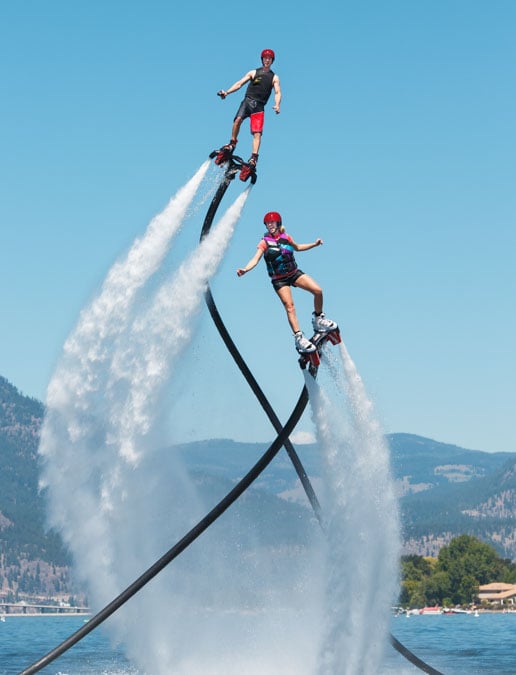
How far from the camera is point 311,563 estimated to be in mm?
29844

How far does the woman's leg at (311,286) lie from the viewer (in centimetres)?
2569

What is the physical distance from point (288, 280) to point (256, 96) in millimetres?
3964

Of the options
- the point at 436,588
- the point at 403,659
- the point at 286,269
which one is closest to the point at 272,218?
the point at 286,269

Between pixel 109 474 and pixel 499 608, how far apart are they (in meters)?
176

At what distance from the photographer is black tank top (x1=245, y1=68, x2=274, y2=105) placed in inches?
1056

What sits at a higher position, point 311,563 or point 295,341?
point 295,341

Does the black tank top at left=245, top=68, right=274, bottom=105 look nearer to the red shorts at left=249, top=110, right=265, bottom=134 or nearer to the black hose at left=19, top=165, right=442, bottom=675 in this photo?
the red shorts at left=249, top=110, right=265, bottom=134

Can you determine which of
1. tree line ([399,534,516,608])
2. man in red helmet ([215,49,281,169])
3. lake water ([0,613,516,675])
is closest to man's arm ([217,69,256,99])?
man in red helmet ([215,49,281,169])

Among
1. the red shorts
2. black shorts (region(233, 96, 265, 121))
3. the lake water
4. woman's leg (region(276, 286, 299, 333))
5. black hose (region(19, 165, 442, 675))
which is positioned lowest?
the lake water

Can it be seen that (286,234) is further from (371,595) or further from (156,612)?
(156,612)

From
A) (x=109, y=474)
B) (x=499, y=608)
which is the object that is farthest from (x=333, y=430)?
(x=499, y=608)

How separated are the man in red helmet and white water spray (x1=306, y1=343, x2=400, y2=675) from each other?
470 centimetres

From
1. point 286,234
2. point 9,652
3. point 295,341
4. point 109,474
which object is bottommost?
point 9,652

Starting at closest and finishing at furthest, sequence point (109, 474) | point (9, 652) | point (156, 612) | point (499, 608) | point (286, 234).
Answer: point (286, 234), point (109, 474), point (156, 612), point (9, 652), point (499, 608)
